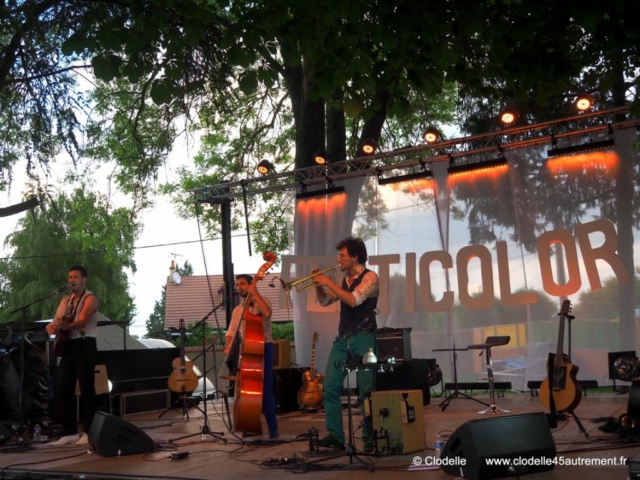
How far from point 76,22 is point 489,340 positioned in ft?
20.5

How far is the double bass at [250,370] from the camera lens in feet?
22.7

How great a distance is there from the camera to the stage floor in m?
5.34

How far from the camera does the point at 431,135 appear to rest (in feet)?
37.2

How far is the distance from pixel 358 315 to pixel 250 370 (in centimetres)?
135

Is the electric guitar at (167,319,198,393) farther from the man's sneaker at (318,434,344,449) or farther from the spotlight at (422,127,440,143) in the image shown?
the man's sneaker at (318,434,344,449)

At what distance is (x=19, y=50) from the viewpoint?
4750mm

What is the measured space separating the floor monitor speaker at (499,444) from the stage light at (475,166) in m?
7.34

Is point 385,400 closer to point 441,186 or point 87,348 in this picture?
point 87,348

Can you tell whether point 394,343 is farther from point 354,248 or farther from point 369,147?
point 354,248

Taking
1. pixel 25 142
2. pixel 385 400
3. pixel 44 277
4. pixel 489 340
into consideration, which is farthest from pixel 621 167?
pixel 44 277

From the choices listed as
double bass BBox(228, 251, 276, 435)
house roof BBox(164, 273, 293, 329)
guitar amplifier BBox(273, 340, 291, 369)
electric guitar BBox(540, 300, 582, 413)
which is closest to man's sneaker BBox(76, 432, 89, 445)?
double bass BBox(228, 251, 276, 435)

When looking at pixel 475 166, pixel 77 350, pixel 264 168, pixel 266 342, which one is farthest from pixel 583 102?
pixel 77 350

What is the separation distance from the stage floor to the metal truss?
4211 millimetres

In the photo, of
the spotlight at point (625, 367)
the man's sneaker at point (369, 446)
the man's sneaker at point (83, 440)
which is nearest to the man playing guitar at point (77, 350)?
the man's sneaker at point (83, 440)
